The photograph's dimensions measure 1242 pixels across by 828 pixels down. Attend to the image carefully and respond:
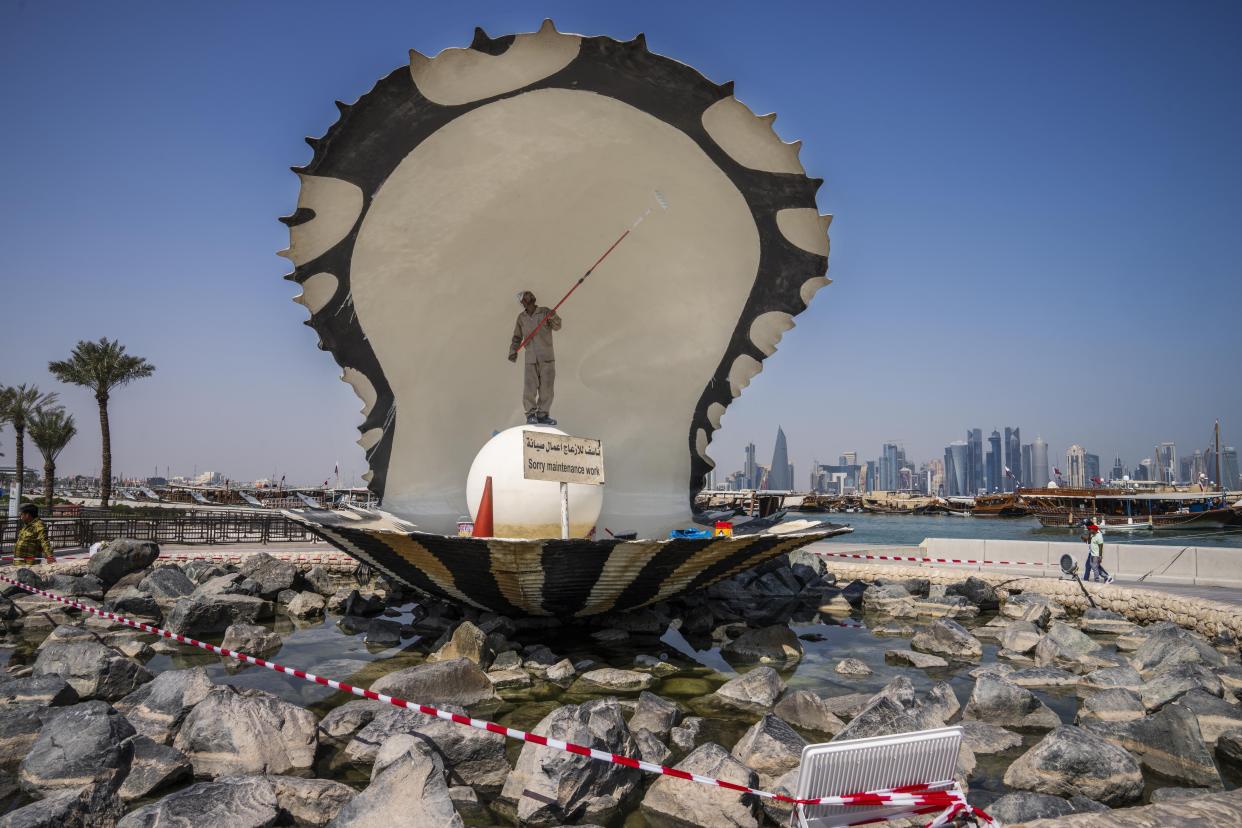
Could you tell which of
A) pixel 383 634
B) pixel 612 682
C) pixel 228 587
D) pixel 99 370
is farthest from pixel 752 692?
pixel 99 370

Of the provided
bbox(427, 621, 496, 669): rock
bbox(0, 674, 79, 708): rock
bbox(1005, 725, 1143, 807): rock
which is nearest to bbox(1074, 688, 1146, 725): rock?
bbox(1005, 725, 1143, 807): rock

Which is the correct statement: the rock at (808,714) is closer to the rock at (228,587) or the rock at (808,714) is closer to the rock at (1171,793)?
the rock at (1171,793)

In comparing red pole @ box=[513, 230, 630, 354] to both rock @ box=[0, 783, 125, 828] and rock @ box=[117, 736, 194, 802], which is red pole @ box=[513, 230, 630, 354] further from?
rock @ box=[0, 783, 125, 828]

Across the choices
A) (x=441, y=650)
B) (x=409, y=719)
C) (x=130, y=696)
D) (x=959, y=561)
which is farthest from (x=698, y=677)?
(x=959, y=561)

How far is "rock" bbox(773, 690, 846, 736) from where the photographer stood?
5668 millimetres

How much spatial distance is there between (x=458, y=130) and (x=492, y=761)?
6.64 metres

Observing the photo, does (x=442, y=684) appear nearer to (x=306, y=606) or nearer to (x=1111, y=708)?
(x=306, y=606)

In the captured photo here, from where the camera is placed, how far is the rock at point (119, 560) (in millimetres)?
11828

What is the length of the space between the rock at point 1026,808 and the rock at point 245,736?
4100mm

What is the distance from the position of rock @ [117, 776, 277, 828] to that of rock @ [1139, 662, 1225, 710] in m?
6.63

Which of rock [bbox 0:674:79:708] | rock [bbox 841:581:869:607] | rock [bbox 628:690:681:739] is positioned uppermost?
rock [bbox 0:674:79:708]

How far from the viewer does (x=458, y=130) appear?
27.7 ft

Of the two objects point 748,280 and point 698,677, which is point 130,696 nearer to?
point 698,677

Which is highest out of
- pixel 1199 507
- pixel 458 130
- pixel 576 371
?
pixel 458 130
